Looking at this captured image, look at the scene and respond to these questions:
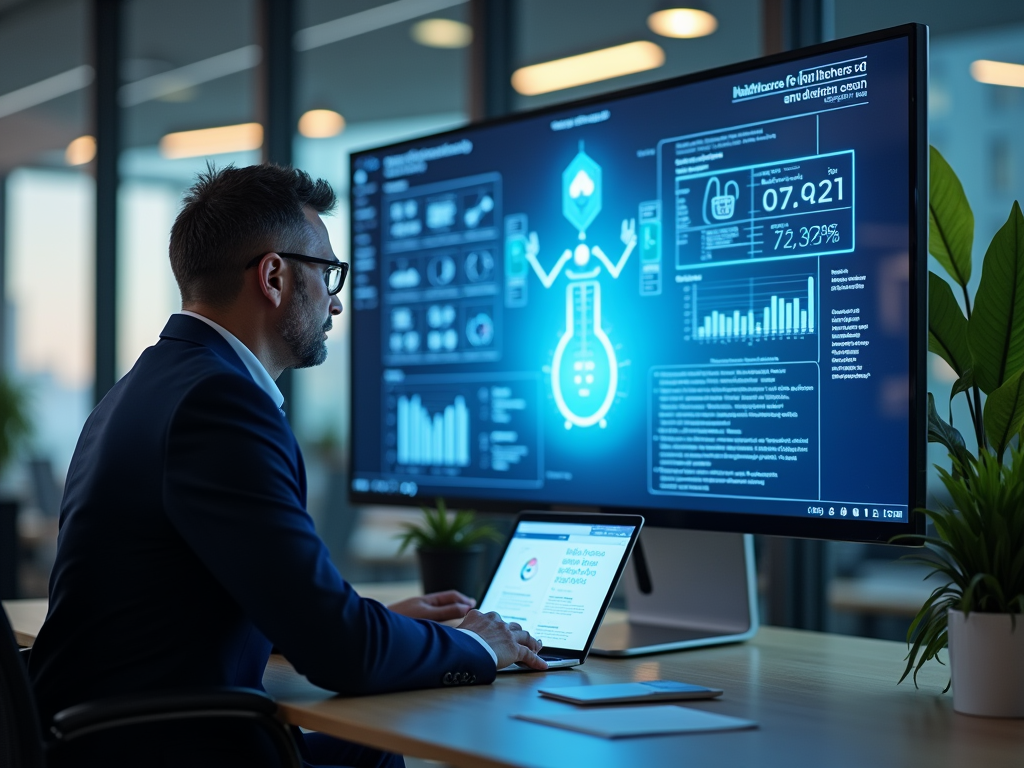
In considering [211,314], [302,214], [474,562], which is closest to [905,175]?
[302,214]

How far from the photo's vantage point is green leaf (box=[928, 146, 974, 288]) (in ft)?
6.16

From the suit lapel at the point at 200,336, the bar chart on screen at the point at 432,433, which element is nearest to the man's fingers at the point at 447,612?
the bar chart on screen at the point at 432,433

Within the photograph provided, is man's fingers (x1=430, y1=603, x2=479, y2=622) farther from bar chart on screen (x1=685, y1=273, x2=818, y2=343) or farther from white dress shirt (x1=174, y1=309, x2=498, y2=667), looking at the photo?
bar chart on screen (x1=685, y1=273, x2=818, y2=343)

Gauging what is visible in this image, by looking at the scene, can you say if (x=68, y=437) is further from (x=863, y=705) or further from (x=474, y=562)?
(x=863, y=705)

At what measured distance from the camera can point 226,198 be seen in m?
1.82

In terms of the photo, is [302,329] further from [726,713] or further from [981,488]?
[981,488]

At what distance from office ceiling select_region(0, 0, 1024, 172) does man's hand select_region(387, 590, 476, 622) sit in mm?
1496

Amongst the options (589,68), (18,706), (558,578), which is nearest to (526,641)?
(558,578)

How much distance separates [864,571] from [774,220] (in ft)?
→ 3.55

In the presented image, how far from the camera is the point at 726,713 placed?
149 cm

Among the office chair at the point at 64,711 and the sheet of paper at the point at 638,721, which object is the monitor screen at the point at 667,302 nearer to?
the sheet of paper at the point at 638,721

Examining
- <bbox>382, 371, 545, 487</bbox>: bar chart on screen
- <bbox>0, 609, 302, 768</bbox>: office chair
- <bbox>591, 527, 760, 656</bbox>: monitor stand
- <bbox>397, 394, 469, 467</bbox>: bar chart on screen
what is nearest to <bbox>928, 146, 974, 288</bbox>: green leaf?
<bbox>591, 527, 760, 656</bbox>: monitor stand

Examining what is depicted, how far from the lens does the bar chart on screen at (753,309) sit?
75.2 inches

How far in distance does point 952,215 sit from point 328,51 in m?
2.84
